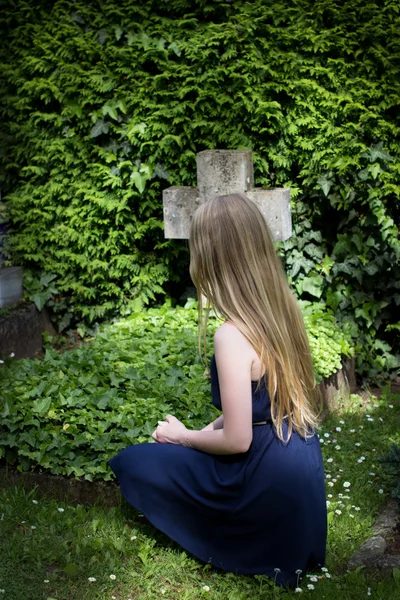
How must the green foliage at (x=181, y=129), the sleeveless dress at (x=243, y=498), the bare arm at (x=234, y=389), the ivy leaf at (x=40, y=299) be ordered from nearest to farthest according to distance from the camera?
the bare arm at (x=234, y=389) < the sleeveless dress at (x=243, y=498) < the green foliage at (x=181, y=129) < the ivy leaf at (x=40, y=299)

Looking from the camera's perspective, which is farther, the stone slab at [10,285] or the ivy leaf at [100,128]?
the stone slab at [10,285]

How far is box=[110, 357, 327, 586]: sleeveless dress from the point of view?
2.62 metres

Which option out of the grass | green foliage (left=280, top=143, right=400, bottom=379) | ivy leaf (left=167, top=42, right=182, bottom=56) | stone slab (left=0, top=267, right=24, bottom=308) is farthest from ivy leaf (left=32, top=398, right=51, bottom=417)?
ivy leaf (left=167, top=42, right=182, bottom=56)

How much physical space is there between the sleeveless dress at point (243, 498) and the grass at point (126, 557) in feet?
0.33

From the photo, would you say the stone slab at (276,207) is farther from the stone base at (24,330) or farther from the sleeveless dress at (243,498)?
the sleeveless dress at (243,498)

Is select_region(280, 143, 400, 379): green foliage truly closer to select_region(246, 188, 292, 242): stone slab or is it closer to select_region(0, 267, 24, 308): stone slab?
select_region(246, 188, 292, 242): stone slab

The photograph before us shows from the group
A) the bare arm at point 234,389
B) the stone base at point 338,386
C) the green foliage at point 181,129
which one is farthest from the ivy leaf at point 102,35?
the bare arm at point 234,389

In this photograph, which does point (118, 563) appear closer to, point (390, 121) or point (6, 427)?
point (6, 427)

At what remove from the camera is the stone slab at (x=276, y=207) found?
4.86 meters

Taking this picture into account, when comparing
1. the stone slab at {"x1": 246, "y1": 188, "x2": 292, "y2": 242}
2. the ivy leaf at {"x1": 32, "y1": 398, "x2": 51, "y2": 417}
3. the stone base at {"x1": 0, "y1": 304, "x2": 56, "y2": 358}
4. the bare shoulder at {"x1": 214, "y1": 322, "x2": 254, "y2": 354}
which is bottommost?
the stone base at {"x1": 0, "y1": 304, "x2": 56, "y2": 358}

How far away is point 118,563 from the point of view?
2.83m

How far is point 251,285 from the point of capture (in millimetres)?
2572

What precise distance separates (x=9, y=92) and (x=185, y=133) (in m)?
1.56

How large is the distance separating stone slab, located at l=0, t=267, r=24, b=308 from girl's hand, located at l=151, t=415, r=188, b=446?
10.4ft
